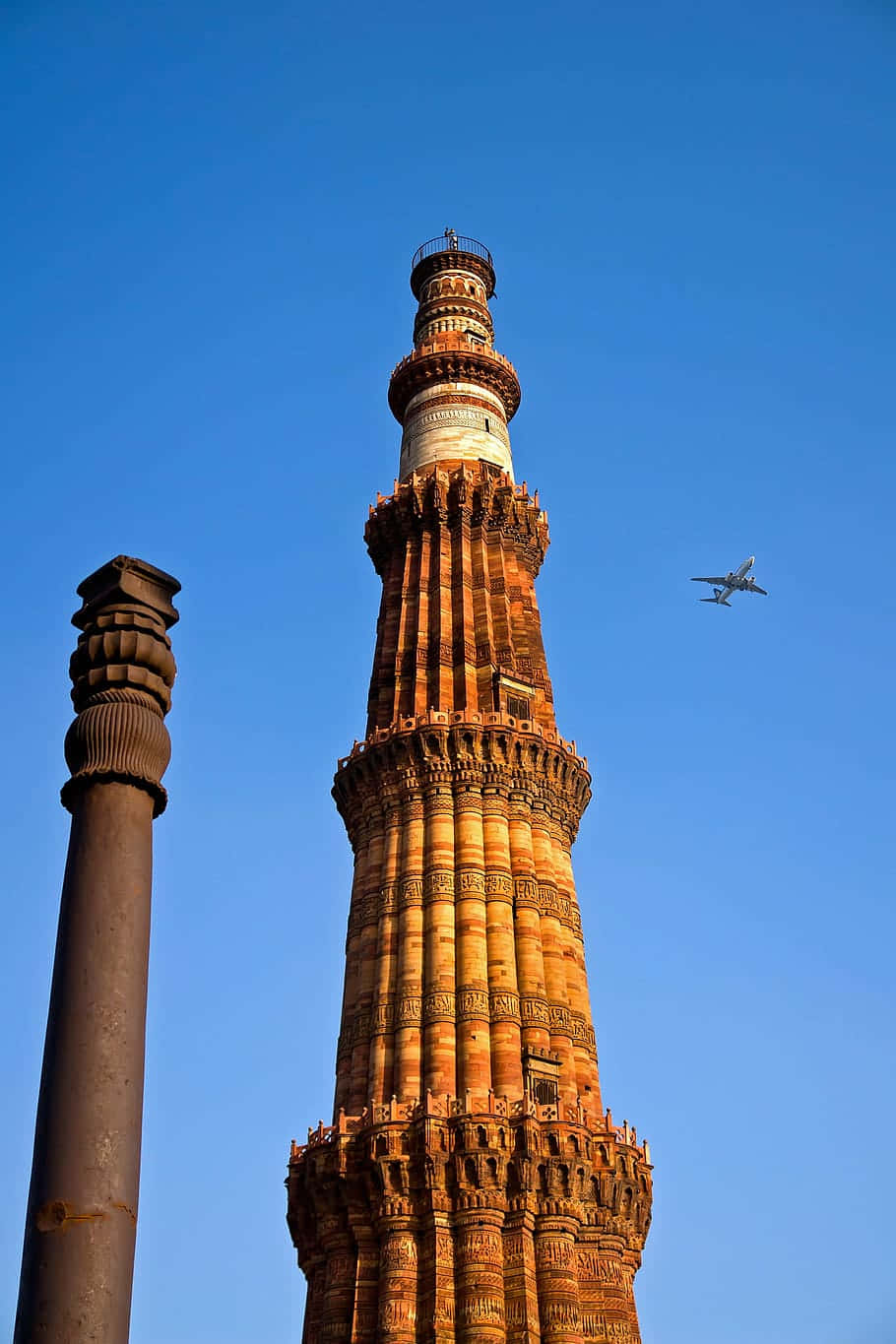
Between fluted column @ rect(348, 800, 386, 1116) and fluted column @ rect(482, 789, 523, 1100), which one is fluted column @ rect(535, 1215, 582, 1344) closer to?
fluted column @ rect(482, 789, 523, 1100)

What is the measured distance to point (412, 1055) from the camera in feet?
94.8

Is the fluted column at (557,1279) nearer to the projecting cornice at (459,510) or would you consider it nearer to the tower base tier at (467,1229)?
the tower base tier at (467,1229)

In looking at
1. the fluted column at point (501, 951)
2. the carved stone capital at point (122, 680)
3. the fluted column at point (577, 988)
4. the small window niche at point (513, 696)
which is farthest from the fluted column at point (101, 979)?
the small window niche at point (513, 696)

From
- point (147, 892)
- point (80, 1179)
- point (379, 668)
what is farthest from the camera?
point (379, 668)

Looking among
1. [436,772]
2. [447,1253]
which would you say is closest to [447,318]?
[436,772]

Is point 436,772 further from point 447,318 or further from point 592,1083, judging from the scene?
point 447,318

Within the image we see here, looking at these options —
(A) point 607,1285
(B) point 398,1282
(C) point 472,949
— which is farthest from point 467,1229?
(C) point 472,949

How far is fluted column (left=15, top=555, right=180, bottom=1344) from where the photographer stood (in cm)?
820

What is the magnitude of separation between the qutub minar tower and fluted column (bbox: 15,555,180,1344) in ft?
61.4

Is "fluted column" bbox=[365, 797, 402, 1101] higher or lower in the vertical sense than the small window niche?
lower

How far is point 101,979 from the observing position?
353 inches

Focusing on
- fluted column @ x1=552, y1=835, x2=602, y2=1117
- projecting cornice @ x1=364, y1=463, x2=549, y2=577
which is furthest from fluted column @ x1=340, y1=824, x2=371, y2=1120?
projecting cornice @ x1=364, y1=463, x2=549, y2=577

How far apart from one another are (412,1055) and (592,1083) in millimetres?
4023

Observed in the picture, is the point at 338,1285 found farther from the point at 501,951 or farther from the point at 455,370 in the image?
the point at 455,370
